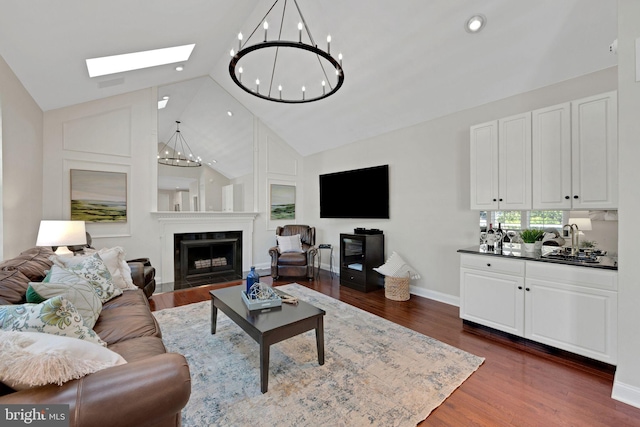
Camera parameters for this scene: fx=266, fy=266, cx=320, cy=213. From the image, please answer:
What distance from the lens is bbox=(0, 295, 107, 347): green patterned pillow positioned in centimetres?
113

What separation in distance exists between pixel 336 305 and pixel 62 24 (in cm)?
393

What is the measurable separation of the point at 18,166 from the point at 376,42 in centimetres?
426

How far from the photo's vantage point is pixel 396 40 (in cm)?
307

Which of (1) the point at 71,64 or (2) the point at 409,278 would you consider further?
(2) the point at 409,278

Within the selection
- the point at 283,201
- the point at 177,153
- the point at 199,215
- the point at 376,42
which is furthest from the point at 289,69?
the point at 199,215

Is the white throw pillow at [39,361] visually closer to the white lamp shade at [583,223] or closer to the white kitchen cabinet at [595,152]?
the white kitchen cabinet at [595,152]

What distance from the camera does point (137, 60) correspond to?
3469 mm

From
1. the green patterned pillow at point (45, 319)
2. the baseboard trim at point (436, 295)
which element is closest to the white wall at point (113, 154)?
the green patterned pillow at point (45, 319)

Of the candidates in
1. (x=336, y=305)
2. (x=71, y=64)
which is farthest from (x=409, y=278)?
(x=71, y=64)

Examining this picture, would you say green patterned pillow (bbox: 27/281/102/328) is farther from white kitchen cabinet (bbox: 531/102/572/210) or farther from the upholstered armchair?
white kitchen cabinet (bbox: 531/102/572/210)

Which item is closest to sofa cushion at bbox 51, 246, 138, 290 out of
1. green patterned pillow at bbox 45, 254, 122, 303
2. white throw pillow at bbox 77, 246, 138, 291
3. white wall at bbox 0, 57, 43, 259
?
white throw pillow at bbox 77, 246, 138, 291

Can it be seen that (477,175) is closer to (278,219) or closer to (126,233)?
(278,219)

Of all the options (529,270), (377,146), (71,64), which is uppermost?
(71,64)

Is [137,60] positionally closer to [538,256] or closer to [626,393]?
[538,256]
